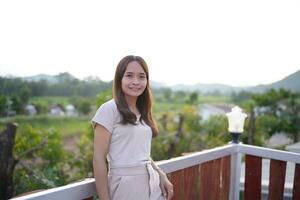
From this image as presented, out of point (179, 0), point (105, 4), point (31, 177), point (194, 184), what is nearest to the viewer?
point (194, 184)

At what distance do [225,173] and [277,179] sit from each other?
1.23ft

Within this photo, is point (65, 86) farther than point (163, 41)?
Yes

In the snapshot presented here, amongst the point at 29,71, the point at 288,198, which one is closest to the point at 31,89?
the point at 29,71

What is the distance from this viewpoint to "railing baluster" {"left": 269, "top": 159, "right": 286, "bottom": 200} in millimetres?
2754

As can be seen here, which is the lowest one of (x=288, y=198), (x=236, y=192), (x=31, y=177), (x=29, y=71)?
(x=31, y=177)

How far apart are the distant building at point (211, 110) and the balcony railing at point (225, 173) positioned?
6.95 m

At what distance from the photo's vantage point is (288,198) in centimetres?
362

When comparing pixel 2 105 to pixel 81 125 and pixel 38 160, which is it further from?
pixel 81 125

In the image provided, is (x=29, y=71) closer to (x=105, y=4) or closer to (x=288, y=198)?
(x=105, y=4)

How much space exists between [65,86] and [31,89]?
1001 mm

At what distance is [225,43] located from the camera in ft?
29.5

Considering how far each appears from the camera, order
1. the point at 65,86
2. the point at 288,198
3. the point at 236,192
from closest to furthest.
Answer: the point at 236,192 < the point at 288,198 < the point at 65,86

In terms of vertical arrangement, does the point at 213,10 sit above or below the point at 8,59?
above

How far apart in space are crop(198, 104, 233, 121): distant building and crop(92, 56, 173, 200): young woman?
324 inches
